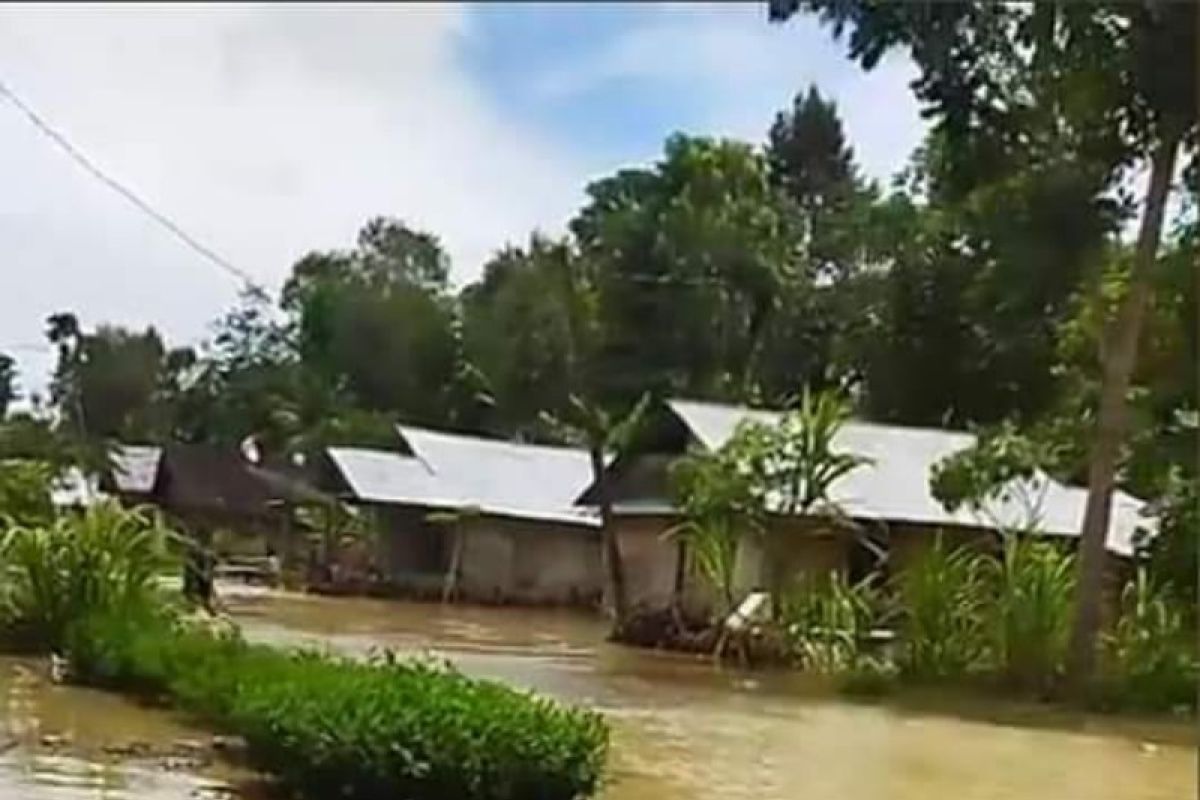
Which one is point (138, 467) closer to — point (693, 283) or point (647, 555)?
point (693, 283)

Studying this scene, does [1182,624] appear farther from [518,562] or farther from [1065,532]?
[518,562]

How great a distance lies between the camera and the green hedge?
30.3ft

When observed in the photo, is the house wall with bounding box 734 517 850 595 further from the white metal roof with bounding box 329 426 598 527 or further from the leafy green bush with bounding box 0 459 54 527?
the white metal roof with bounding box 329 426 598 527

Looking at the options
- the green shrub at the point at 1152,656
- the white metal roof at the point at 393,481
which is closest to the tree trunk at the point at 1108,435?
the green shrub at the point at 1152,656

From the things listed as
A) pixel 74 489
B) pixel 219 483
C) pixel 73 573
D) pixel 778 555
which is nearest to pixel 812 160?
pixel 219 483

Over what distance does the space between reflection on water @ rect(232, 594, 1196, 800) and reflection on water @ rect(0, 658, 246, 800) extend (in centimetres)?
235

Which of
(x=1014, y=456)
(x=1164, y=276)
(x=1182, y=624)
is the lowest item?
(x=1182, y=624)

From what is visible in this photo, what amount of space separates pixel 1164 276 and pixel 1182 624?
3.47 metres

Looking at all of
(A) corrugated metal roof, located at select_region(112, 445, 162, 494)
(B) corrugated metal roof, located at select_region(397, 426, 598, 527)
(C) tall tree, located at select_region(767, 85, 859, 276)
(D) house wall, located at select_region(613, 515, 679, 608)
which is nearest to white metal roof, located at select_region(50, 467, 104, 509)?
(D) house wall, located at select_region(613, 515, 679, 608)

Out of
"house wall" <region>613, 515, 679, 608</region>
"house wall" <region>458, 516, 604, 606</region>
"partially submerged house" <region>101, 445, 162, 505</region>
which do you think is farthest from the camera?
"partially submerged house" <region>101, 445, 162, 505</region>

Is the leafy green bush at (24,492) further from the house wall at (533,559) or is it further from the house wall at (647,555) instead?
the house wall at (533,559)

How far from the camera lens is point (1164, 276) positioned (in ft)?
67.7

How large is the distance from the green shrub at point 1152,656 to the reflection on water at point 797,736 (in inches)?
43.3

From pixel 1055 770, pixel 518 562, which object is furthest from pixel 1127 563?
pixel 518 562
